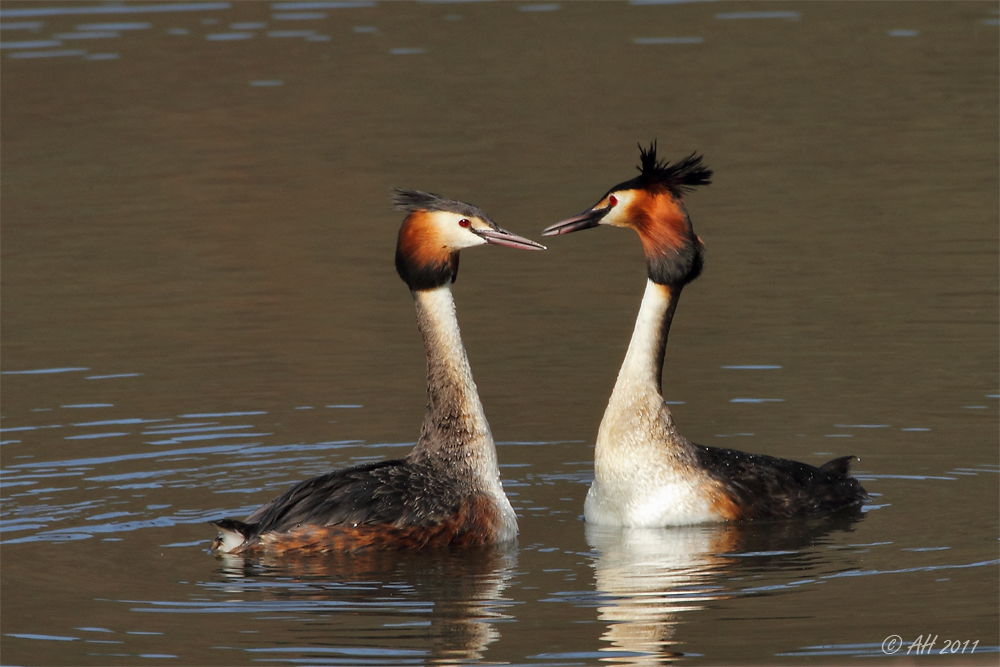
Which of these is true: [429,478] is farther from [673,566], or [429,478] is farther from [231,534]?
[673,566]

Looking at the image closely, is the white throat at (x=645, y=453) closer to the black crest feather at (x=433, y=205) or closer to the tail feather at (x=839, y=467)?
the tail feather at (x=839, y=467)

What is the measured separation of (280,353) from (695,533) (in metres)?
4.86

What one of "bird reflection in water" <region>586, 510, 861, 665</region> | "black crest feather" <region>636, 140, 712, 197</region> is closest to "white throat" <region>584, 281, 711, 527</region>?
"bird reflection in water" <region>586, 510, 861, 665</region>

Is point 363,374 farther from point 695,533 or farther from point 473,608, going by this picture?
point 473,608

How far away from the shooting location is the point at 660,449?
9.45 metres

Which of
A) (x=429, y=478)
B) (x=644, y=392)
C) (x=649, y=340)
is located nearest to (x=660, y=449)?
(x=644, y=392)

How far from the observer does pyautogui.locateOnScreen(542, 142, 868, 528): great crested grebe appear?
943 cm

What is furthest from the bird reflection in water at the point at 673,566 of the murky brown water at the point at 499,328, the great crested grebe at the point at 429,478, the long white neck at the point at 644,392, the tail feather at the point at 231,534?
the tail feather at the point at 231,534

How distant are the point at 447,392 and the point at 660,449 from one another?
1.21m

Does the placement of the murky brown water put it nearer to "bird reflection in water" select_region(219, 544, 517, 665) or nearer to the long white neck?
"bird reflection in water" select_region(219, 544, 517, 665)

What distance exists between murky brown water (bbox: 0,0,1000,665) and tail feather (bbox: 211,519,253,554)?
94 millimetres

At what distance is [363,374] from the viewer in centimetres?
1251

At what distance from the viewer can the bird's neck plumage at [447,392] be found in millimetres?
9305

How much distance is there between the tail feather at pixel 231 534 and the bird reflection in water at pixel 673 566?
1765mm
